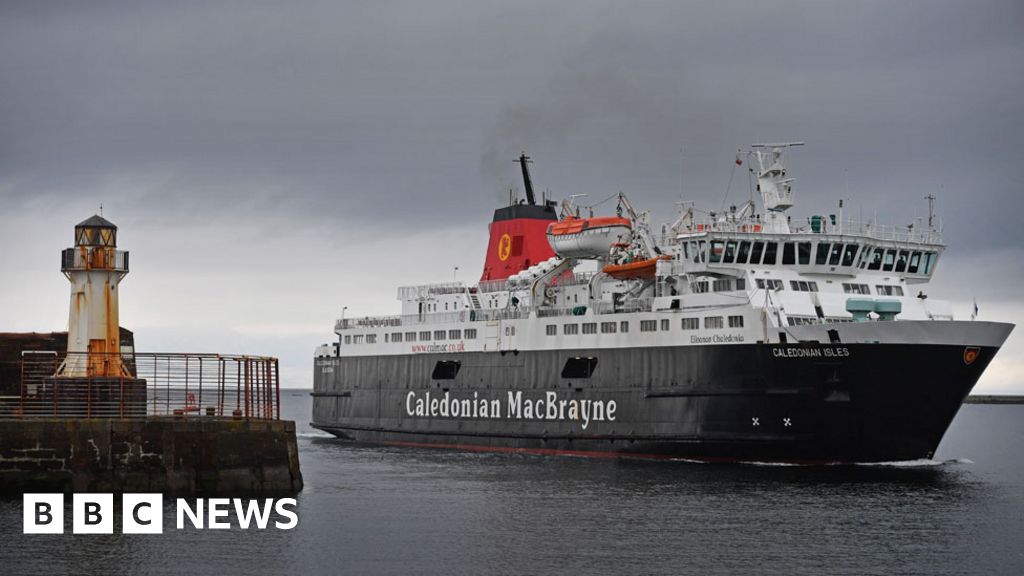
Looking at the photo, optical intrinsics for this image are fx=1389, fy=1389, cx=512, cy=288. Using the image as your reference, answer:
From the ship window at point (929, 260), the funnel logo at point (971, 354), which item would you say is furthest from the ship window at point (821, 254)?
the funnel logo at point (971, 354)

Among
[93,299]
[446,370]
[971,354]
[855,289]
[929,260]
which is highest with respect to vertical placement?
[929,260]

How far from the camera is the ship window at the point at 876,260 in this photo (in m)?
41.2

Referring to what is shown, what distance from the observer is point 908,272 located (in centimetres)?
4184

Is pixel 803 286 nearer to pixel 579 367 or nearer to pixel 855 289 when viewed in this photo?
pixel 855 289

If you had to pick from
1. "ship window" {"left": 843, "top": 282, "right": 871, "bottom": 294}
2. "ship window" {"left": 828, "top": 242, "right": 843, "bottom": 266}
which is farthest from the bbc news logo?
"ship window" {"left": 843, "top": 282, "right": 871, "bottom": 294}

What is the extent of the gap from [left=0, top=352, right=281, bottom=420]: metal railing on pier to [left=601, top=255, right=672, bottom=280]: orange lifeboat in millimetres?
13928

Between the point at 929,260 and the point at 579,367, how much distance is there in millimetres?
11180

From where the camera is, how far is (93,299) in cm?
3238

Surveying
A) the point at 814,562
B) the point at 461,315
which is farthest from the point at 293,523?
the point at 461,315

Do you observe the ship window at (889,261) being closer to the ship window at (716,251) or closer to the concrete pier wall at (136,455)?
the ship window at (716,251)

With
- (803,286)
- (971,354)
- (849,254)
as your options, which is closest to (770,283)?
(803,286)

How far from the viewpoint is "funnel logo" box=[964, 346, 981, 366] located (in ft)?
120

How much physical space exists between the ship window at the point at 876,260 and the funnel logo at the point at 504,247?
15101 mm

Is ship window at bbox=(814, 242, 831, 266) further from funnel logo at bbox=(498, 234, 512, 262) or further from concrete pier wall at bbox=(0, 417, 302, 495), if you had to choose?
concrete pier wall at bbox=(0, 417, 302, 495)
